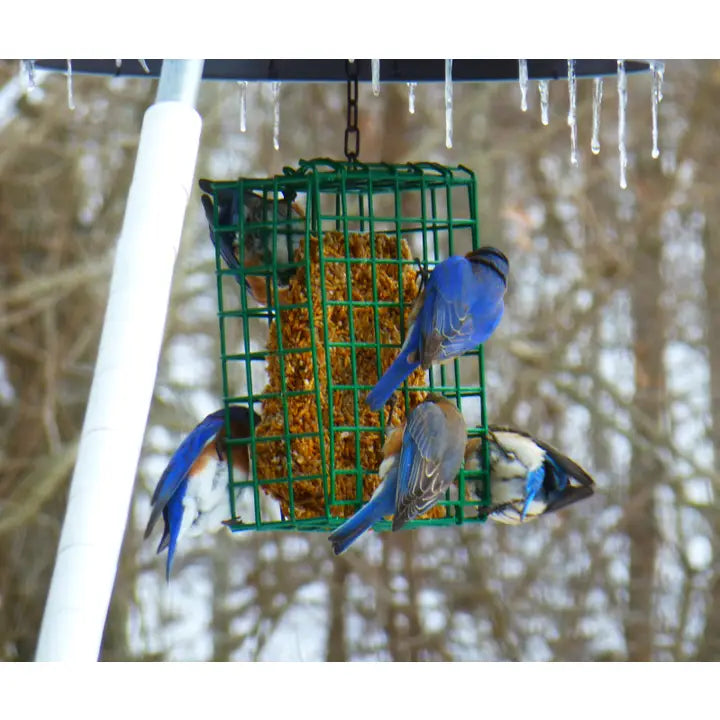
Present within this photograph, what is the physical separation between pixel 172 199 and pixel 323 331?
89 cm

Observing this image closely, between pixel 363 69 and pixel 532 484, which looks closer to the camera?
pixel 532 484

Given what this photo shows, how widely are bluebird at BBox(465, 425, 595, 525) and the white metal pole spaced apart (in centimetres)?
131

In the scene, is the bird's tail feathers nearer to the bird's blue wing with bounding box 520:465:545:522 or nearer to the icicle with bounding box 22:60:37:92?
the bird's blue wing with bounding box 520:465:545:522

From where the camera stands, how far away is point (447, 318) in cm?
327

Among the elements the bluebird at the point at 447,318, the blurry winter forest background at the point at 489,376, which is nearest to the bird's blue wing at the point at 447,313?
the bluebird at the point at 447,318

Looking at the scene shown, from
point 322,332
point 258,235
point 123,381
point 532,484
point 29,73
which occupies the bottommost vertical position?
point 532,484

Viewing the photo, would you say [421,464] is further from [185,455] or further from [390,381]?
[185,455]

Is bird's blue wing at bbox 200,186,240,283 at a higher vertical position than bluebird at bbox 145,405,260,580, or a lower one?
higher

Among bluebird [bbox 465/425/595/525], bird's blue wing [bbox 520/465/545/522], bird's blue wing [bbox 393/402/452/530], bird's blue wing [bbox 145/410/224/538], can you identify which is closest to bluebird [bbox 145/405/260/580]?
bird's blue wing [bbox 145/410/224/538]

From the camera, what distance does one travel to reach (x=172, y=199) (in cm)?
258

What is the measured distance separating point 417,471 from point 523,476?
1.46 feet

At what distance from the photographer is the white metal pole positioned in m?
2.23

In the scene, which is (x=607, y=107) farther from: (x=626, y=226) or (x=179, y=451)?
(x=179, y=451)

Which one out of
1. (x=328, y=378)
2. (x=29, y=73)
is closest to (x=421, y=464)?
(x=328, y=378)
